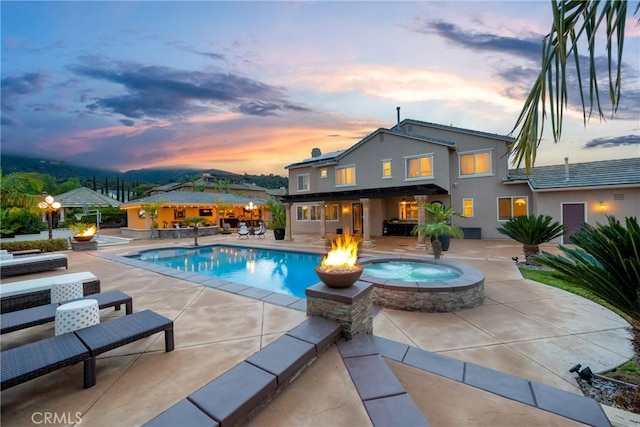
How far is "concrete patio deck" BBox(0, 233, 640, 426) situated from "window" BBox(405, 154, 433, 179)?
11.7 metres

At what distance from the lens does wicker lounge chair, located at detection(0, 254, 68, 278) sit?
26.7 ft

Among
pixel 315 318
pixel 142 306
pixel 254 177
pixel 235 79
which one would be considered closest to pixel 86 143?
pixel 235 79

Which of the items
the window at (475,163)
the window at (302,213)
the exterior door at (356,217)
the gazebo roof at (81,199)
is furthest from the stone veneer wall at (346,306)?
the gazebo roof at (81,199)

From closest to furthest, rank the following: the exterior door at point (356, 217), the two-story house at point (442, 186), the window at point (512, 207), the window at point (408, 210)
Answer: the two-story house at point (442, 186) → the window at point (512, 207) → the window at point (408, 210) → the exterior door at point (356, 217)

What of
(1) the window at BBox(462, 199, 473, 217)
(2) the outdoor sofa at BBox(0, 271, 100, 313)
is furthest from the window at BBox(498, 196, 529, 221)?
(2) the outdoor sofa at BBox(0, 271, 100, 313)

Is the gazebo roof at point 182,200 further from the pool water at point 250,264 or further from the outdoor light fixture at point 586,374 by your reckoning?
the outdoor light fixture at point 586,374

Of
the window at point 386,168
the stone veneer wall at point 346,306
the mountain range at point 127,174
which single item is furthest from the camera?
the mountain range at point 127,174

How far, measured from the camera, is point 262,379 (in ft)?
8.50

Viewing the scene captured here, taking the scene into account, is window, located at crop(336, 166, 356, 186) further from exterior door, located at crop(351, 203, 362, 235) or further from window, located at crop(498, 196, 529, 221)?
window, located at crop(498, 196, 529, 221)

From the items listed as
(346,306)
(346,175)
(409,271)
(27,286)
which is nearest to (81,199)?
(346,175)

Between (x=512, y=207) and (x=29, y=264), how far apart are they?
2226 cm

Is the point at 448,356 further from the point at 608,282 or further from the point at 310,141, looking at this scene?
the point at 310,141

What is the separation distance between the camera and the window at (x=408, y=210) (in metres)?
19.5

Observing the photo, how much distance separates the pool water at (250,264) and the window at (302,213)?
27.1ft
